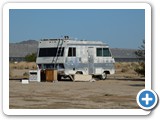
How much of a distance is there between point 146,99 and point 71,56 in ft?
40.2

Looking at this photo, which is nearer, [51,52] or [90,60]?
[51,52]

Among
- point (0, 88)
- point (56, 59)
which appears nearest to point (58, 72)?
point (56, 59)

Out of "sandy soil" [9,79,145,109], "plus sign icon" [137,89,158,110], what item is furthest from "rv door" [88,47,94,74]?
"plus sign icon" [137,89,158,110]

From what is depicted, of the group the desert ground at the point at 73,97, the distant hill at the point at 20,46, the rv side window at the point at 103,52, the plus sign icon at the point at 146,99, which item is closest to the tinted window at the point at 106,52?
the rv side window at the point at 103,52

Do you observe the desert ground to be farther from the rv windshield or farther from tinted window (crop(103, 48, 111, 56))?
tinted window (crop(103, 48, 111, 56))

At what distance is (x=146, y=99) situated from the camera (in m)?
3.94

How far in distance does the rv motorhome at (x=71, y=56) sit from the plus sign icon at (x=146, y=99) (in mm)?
11911

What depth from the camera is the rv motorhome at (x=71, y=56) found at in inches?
630

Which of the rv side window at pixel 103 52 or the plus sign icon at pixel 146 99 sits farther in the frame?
the rv side window at pixel 103 52
